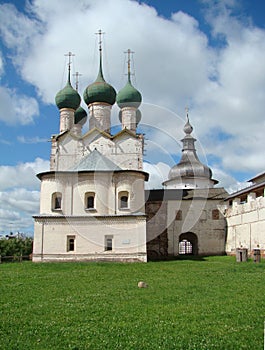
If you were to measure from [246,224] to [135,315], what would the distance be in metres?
22.9

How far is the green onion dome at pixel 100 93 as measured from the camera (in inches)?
1336

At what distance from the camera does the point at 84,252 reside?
2503 cm

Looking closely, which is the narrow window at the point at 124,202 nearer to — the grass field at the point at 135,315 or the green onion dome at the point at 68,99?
the green onion dome at the point at 68,99

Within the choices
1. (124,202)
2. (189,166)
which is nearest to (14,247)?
(124,202)

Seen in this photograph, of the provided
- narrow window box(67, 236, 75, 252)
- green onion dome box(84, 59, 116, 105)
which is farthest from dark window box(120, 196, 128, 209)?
green onion dome box(84, 59, 116, 105)

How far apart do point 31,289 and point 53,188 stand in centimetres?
1449

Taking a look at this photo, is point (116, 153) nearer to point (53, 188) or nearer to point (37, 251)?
Result: point (53, 188)

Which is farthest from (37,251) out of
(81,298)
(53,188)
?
(81,298)

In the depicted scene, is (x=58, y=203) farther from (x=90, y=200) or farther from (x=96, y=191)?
(x=96, y=191)

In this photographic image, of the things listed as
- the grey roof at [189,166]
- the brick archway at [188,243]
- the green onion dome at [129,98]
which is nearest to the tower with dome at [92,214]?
the green onion dome at [129,98]

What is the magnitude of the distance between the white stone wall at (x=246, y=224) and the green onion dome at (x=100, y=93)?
510 inches

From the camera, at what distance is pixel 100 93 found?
33.9 meters

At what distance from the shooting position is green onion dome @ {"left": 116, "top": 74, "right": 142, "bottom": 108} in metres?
34.3

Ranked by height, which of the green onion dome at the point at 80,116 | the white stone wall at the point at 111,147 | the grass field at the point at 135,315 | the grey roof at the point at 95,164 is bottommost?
the grass field at the point at 135,315
